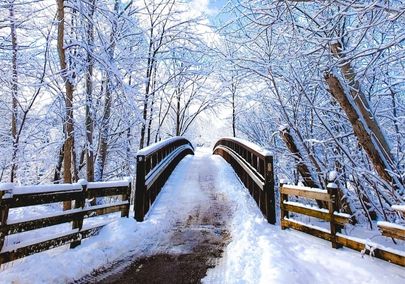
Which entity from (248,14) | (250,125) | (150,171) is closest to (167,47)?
(250,125)

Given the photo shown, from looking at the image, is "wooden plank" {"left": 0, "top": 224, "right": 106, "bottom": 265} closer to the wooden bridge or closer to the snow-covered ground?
the wooden bridge

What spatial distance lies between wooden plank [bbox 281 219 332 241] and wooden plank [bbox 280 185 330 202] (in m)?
0.54

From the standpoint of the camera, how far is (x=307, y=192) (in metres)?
5.41

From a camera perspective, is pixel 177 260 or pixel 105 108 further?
pixel 105 108

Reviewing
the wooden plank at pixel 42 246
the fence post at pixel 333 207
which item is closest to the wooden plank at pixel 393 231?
the fence post at pixel 333 207

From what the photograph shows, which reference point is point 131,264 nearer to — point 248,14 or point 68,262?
point 68,262

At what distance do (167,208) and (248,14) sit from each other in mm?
4795

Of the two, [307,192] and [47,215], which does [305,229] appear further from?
[47,215]

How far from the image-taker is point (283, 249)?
15.6 feet

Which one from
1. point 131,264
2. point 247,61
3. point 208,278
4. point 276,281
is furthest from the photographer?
point 247,61

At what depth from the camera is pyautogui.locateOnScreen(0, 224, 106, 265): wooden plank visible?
12.9 ft

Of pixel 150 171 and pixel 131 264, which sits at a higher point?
pixel 150 171

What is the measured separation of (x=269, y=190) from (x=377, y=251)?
8.33 feet

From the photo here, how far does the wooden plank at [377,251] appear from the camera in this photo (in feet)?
12.6
